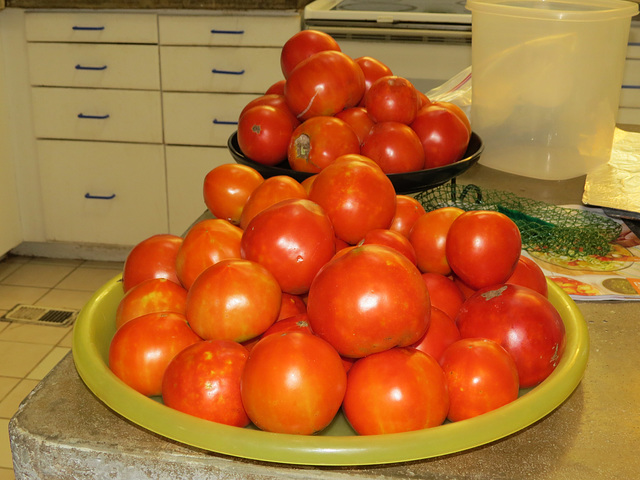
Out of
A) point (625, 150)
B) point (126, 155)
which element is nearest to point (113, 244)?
point (126, 155)

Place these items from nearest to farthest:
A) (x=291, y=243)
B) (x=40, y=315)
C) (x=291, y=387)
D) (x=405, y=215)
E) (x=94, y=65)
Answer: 1. (x=291, y=387)
2. (x=291, y=243)
3. (x=405, y=215)
4. (x=40, y=315)
5. (x=94, y=65)

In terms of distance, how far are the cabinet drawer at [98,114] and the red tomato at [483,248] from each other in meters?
2.17

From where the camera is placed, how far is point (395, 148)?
0.92 m

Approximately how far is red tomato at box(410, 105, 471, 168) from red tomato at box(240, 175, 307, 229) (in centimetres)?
35

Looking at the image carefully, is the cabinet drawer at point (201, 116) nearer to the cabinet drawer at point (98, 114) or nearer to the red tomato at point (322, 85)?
the cabinet drawer at point (98, 114)

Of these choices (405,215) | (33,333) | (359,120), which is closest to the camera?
(405,215)

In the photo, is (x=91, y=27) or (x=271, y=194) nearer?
(x=271, y=194)

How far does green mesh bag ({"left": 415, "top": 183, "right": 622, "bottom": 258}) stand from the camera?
0.94 metres

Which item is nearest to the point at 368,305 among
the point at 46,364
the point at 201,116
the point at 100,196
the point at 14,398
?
the point at 14,398

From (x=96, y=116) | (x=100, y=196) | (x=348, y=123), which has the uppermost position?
(x=348, y=123)

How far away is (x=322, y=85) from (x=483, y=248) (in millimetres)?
453

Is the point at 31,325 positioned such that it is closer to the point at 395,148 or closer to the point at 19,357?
the point at 19,357

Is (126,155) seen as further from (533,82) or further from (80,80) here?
(533,82)

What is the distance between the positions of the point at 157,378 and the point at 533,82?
85 centimetres
